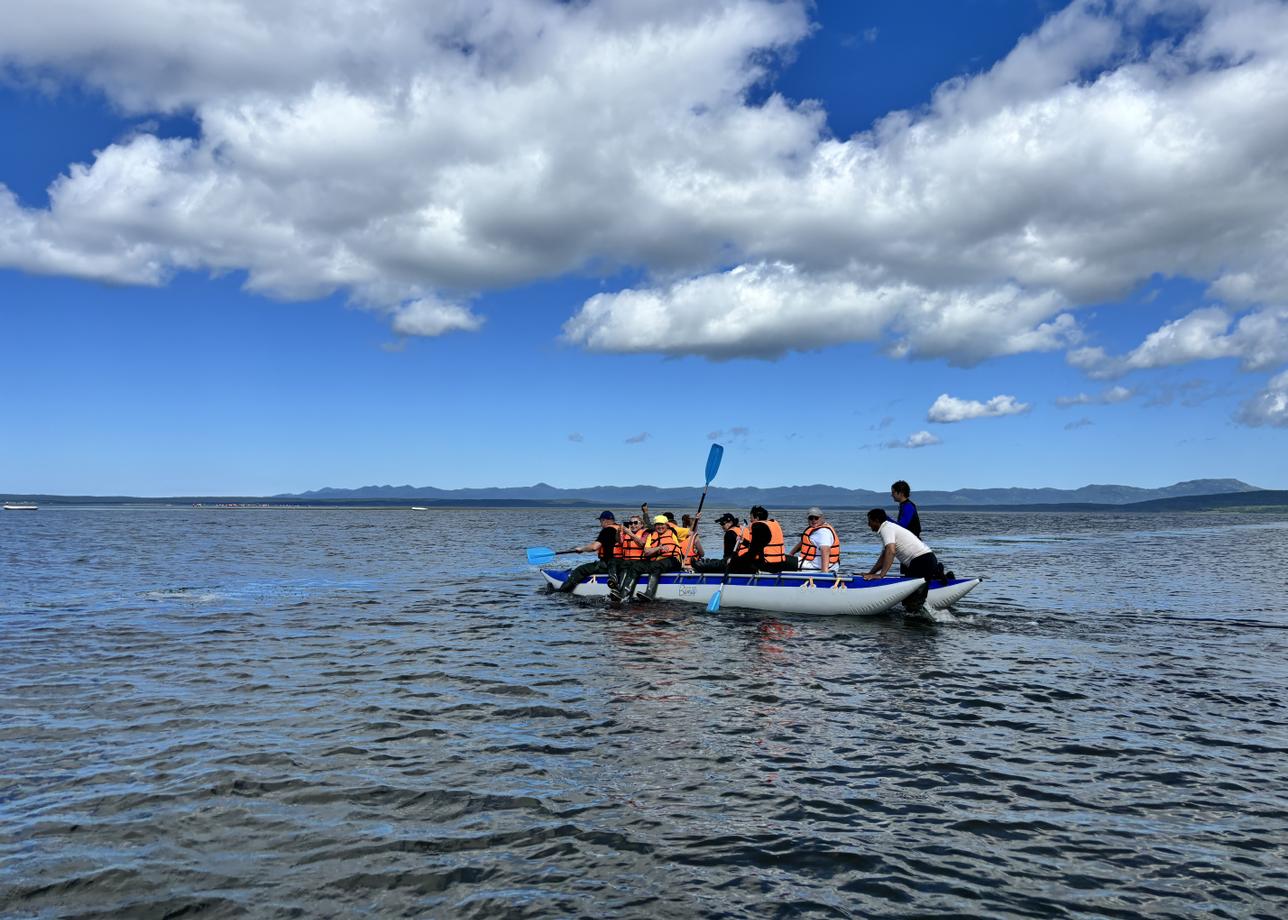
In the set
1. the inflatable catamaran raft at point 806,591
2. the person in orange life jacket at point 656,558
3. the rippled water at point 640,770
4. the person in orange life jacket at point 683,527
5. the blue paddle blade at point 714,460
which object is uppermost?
the blue paddle blade at point 714,460

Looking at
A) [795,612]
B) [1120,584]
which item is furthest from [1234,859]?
[1120,584]

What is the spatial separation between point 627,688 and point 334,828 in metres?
6.70

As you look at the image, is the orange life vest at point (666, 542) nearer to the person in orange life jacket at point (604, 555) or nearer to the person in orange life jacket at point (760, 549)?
the person in orange life jacket at point (604, 555)

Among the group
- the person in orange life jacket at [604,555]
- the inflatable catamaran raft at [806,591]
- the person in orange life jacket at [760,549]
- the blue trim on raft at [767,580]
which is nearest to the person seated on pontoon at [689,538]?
the blue trim on raft at [767,580]

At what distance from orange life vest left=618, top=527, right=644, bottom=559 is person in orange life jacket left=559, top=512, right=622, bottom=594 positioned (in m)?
0.15

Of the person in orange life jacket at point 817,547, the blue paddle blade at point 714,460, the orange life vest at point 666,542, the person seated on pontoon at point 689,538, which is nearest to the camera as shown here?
the person in orange life jacket at point 817,547

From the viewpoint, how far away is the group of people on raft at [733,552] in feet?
70.4

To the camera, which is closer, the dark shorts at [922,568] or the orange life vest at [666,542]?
the dark shorts at [922,568]

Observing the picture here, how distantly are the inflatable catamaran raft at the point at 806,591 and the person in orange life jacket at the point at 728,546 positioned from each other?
654 millimetres

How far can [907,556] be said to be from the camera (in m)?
21.1

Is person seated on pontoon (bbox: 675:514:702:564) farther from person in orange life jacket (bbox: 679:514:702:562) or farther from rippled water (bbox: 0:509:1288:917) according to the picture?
rippled water (bbox: 0:509:1288:917)

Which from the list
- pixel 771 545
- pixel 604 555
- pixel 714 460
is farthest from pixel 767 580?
pixel 714 460

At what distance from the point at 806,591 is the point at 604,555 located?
272 inches

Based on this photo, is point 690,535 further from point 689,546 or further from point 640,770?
point 640,770
